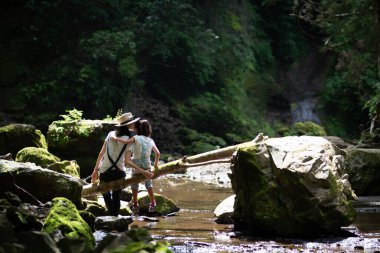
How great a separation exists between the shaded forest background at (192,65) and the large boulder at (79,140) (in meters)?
5.11

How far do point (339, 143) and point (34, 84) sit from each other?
420 inches

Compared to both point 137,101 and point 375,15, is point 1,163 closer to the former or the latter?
point 375,15

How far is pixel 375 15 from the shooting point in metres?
17.8

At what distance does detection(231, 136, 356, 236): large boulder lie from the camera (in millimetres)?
8500

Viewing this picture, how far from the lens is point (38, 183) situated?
845 cm

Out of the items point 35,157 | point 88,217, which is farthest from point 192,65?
point 88,217

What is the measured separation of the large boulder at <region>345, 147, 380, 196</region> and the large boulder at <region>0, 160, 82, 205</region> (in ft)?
24.7

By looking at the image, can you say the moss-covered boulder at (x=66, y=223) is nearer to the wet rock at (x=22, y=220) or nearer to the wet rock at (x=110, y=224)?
the wet rock at (x=22, y=220)

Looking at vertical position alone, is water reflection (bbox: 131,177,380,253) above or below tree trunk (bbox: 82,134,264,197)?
below

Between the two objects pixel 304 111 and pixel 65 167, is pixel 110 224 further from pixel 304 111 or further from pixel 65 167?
pixel 304 111

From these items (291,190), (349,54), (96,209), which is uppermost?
(349,54)

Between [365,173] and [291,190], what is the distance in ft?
19.6

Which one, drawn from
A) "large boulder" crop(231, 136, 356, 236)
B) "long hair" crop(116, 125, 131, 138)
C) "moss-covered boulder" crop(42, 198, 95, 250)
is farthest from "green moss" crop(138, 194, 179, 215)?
"moss-covered boulder" crop(42, 198, 95, 250)

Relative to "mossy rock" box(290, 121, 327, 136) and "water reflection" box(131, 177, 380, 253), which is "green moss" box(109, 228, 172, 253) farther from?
"mossy rock" box(290, 121, 327, 136)
